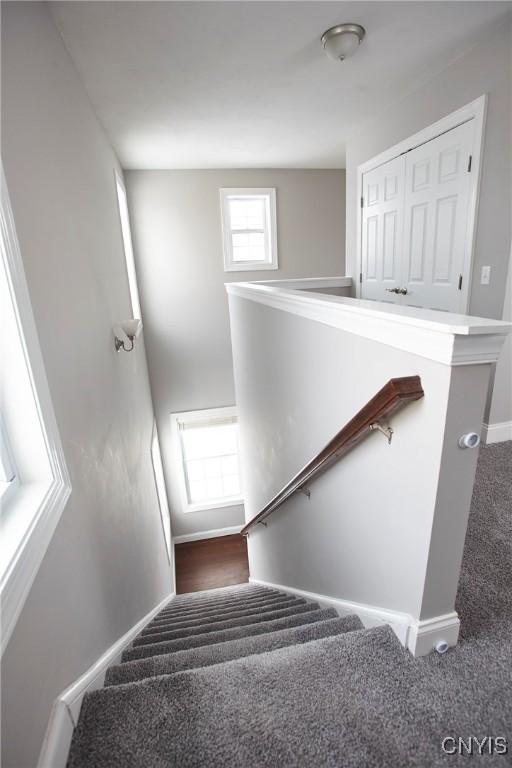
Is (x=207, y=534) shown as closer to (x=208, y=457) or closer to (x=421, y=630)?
(x=208, y=457)

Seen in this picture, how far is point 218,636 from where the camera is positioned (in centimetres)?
187

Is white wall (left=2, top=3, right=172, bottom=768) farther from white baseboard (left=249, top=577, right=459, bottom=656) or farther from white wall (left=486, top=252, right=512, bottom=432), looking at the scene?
white wall (left=486, top=252, right=512, bottom=432)

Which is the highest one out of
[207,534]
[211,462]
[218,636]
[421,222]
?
[421,222]

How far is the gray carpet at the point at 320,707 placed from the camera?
0.99 meters

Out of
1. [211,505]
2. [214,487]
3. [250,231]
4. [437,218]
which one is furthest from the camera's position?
[214,487]

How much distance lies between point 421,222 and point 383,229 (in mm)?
554

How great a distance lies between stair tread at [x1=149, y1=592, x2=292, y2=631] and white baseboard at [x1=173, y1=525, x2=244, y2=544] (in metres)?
2.63

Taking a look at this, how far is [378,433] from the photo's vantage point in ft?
4.35

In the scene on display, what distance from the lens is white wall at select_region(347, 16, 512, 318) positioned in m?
2.19

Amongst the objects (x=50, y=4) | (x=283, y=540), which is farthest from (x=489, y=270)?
(x=50, y=4)

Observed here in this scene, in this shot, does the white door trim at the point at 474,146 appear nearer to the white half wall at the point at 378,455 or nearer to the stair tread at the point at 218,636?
the white half wall at the point at 378,455

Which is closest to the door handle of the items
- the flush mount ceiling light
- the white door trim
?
the white door trim

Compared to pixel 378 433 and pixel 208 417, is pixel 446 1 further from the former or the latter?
pixel 208 417

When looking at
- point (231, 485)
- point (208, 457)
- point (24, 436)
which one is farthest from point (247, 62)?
point (231, 485)
